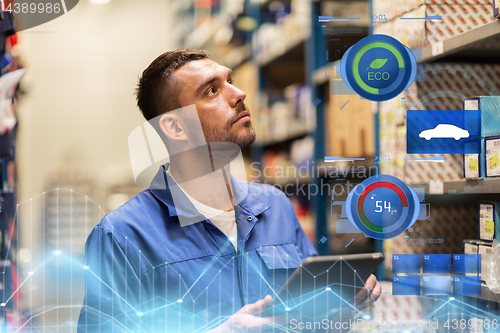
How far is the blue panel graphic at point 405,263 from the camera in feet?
3.22

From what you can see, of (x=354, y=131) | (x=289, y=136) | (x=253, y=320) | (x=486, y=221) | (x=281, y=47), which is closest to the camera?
(x=253, y=320)

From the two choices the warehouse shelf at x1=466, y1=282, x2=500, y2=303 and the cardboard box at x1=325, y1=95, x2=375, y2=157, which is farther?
the cardboard box at x1=325, y1=95, x2=375, y2=157

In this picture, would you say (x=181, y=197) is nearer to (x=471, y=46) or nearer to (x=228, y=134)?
(x=228, y=134)

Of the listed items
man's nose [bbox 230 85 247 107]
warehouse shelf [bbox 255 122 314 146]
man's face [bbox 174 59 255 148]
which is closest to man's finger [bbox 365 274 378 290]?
man's face [bbox 174 59 255 148]

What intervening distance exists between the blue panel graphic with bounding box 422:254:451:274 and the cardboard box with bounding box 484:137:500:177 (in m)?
0.25

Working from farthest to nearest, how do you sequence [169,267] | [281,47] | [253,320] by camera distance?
[281,47] < [169,267] < [253,320]

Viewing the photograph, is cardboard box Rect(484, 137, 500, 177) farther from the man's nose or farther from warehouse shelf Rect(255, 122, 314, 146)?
warehouse shelf Rect(255, 122, 314, 146)

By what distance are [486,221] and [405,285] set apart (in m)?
0.32

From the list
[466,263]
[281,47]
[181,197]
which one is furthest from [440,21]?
[281,47]

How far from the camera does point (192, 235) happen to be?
3.45 feet

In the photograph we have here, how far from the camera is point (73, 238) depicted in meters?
1.00

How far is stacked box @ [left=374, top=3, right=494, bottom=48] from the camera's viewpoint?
1.09 m

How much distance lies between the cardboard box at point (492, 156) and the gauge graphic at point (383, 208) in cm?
20

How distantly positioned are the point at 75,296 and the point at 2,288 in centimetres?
18
